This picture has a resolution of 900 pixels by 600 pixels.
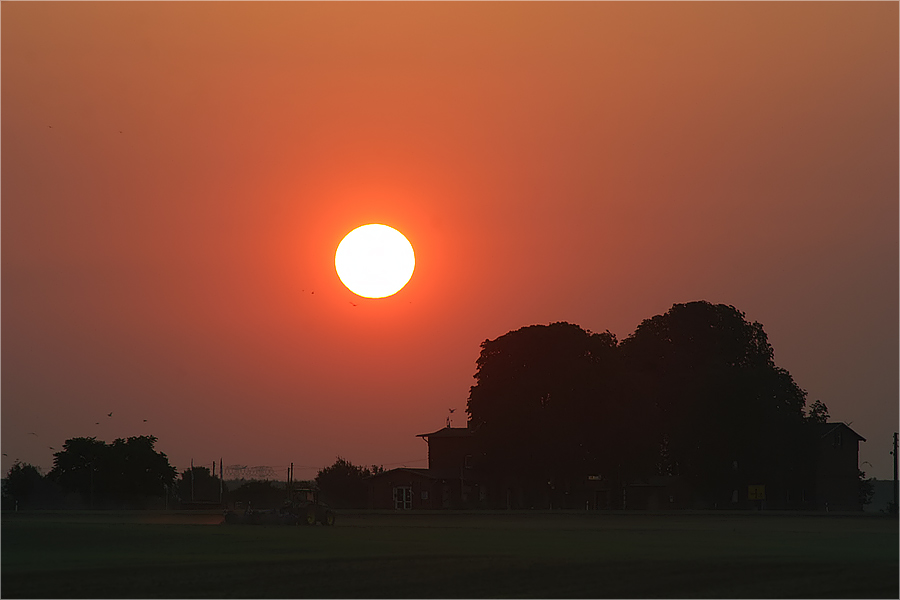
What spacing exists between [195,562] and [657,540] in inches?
649

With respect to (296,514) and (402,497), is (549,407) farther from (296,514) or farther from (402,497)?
(296,514)

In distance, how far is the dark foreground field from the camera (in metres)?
24.3

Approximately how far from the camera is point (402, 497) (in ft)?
359

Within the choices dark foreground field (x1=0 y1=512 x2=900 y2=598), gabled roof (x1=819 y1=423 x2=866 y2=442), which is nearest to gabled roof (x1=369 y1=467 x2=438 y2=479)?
gabled roof (x1=819 y1=423 x2=866 y2=442)

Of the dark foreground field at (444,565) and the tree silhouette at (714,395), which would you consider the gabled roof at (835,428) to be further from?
the dark foreground field at (444,565)

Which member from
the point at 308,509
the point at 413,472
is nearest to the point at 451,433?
the point at 413,472

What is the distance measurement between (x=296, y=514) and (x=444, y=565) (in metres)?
27.0

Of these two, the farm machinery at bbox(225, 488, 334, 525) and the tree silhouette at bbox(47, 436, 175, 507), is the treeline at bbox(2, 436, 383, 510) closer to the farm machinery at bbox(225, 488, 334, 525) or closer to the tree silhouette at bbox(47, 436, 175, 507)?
the tree silhouette at bbox(47, 436, 175, 507)

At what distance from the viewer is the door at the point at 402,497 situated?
109 meters

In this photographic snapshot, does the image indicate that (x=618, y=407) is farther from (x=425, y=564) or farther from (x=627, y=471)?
(x=425, y=564)

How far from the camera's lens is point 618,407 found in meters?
88.9

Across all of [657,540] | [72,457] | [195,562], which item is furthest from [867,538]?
[72,457]

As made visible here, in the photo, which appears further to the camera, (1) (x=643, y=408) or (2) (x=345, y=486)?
(2) (x=345, y=486)

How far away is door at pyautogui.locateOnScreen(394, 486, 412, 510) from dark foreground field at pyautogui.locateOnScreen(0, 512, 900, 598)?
66.6 meters
